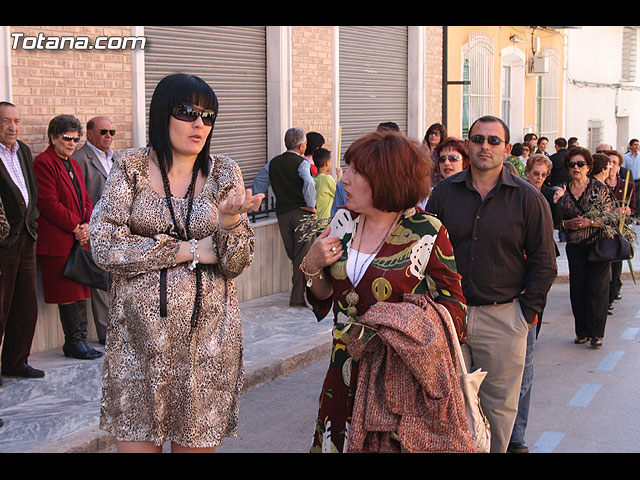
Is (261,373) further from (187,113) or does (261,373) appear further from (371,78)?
(371,78)

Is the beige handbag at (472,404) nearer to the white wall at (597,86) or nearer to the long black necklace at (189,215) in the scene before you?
the long black necklace at (189,215)

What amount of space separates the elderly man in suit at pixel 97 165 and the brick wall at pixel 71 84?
49 centimetres

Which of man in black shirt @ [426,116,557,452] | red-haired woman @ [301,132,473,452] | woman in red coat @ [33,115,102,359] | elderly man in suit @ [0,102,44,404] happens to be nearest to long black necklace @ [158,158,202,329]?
red-haired woman @ [301,132,473,452]

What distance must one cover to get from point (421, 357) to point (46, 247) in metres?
5.28

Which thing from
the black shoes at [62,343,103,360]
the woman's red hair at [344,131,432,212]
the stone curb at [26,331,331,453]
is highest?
the woman's red hair at [344,131,432,212]

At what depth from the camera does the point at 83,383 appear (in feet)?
24.1

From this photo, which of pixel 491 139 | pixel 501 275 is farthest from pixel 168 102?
pixel 501 275

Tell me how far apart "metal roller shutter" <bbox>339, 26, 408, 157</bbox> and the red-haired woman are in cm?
1169

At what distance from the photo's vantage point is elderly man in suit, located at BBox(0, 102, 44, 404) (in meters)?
7.18

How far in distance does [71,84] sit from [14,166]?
222 centimetres

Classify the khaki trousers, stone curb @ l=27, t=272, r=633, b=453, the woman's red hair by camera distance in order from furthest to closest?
stone curb @ l=27, t=272, r=633, b=453 → the khaki trousers → the woman's red hair

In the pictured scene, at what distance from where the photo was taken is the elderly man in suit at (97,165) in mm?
8516

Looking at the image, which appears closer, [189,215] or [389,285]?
[389,285]

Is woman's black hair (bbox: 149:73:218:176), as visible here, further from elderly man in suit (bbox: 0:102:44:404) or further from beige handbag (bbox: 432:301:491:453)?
elderly man in suit (bbox: 0:102:44:404)
